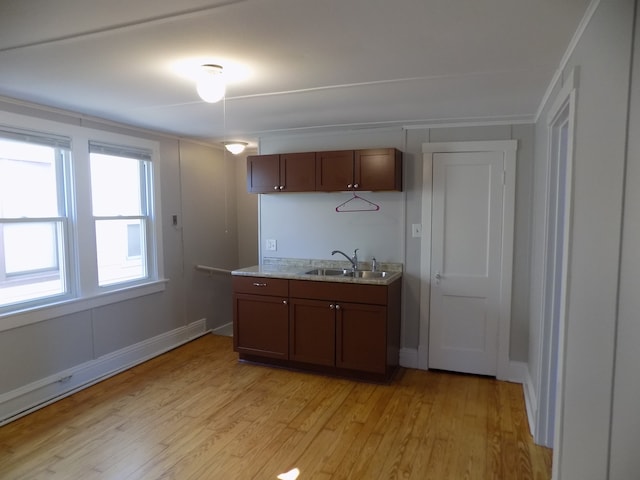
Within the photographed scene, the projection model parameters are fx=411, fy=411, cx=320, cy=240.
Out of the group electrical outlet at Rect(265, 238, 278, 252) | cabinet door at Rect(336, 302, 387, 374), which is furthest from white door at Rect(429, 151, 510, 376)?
electrical outlet at Rect(265, 238, 278, 252)

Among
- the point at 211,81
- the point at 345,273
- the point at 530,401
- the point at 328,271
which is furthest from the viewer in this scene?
the point at 328,271

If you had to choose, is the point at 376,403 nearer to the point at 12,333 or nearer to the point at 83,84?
the point at 12,333

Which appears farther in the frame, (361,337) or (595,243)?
(361,337)

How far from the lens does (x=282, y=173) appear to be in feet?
13.3

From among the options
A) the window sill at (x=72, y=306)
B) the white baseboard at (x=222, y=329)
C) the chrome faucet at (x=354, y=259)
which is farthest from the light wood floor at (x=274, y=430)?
the white baseboard at (x=222, y=329)

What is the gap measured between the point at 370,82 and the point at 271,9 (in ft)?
3.46

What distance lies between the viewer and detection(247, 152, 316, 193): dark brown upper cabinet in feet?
12.9

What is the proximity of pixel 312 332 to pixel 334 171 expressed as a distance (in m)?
1.50

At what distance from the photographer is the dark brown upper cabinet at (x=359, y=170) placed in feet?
12.0

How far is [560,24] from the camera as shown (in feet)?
5.62

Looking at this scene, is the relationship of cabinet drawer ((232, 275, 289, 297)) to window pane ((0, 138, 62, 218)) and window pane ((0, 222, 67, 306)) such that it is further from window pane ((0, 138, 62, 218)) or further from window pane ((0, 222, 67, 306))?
window pane ((0, 138, 62, 218))

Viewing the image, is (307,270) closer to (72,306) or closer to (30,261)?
(72,306)

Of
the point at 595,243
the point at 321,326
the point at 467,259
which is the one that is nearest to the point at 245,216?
the point at 321,326

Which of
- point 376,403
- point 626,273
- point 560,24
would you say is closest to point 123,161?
point 376,403
